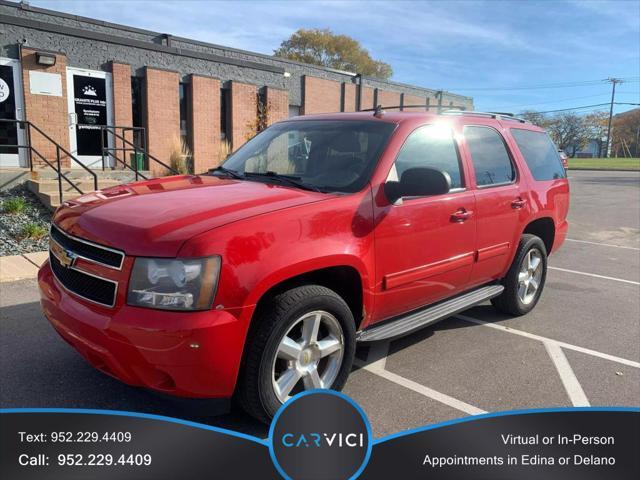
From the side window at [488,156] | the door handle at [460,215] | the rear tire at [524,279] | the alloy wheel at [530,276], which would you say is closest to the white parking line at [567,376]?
the rear tire at [524,279]

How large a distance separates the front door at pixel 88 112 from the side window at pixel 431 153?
514 inches

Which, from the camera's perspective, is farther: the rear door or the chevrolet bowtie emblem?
the rear door

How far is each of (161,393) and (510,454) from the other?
1.76 metres

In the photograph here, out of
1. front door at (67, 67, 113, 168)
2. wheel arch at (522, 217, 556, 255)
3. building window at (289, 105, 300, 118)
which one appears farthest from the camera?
building window at (289, 105, 300, 118)

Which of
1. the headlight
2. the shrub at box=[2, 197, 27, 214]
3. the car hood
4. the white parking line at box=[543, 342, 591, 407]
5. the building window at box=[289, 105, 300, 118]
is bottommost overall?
the white parking line at box=[543, 342, 591, 407]

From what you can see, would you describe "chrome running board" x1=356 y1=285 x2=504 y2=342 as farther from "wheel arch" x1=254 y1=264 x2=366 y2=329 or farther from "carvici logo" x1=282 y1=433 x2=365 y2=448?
"carvici logo" x1=282 y1=433 x2=365 y2=448

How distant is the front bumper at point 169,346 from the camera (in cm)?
252

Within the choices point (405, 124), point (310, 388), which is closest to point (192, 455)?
point (310, 388)

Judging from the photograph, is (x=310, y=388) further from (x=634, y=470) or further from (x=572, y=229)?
(x=572, y=229)

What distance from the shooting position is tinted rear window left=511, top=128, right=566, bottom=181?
528 cm

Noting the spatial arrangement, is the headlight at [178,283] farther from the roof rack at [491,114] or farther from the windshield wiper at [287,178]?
the roof rack at [491,114]

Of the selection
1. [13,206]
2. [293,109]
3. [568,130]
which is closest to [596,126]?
[568,130]

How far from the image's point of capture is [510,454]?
2.46 metres

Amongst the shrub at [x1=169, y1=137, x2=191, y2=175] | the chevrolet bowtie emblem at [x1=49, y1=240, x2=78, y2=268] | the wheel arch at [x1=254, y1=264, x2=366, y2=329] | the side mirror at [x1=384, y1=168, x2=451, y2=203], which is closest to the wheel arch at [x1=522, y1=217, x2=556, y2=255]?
the side mirror at [x1=384, y1=168, x2=451, y2=203]
